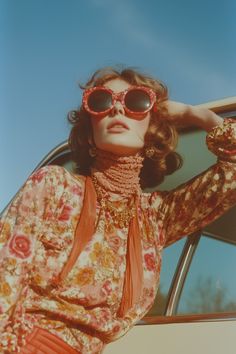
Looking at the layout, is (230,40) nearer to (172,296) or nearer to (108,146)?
(108,146)

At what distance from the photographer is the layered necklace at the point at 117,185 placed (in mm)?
1427

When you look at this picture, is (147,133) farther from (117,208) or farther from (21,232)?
(21,232)

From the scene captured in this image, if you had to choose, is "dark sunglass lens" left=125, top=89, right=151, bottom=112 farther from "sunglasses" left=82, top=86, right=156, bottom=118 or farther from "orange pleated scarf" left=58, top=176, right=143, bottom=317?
"orange pleated scarf" left=58, top=176, right=143, bottom=317

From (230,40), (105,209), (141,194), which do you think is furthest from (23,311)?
(230,40)

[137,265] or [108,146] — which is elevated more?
[108,146]

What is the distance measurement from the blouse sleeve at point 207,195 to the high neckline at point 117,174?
0.12 m

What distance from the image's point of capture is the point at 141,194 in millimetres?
1511

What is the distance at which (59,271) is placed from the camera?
1.28m

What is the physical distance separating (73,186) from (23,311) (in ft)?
0.98

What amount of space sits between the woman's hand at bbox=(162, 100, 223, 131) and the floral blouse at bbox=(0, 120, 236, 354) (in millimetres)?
311

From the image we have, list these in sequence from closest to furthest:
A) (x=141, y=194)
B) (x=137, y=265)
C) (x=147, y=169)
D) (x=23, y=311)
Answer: (x=23, y=311), (x=137, y=265), (x=141, y=194), (x=147, y=169)

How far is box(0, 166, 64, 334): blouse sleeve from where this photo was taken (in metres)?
1.21

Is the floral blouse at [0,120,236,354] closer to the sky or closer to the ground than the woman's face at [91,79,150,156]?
closer to the ground

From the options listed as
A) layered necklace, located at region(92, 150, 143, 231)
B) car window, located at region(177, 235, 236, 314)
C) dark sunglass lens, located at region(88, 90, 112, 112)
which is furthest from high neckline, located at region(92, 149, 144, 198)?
car window, located at region(177, 235, 236, 314)
